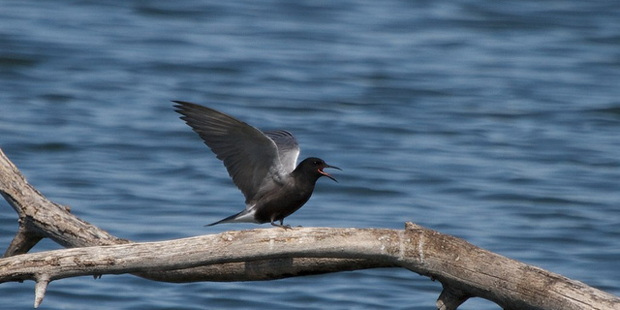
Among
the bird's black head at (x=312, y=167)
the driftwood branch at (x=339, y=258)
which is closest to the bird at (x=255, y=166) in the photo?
the bird's black head at (x=312, y=167)

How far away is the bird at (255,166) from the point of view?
5719 mm

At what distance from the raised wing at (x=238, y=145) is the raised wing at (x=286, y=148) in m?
0.18

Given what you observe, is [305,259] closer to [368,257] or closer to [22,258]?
[368,257]

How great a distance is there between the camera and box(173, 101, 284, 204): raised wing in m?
5.69

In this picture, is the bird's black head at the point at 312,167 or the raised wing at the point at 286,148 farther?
the raised wing at the point at 286,148

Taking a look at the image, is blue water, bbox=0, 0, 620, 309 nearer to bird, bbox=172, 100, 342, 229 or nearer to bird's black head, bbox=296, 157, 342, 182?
bird, bbox=172, 100, 342, 229

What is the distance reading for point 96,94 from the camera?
605 inches

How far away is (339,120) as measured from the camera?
563 inches

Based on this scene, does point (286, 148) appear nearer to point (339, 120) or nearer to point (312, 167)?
point (312, 167)

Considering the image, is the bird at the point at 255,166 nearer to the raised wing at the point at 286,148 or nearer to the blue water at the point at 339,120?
the raised wing at the point at 286,148

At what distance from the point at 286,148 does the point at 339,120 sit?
314 inches

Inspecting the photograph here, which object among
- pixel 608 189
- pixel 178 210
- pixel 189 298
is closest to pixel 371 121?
pixel 608 189

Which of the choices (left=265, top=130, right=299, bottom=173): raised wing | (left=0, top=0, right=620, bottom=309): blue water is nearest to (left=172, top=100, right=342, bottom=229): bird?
(left=265, top=130, right=299, bottom=173): raised wing

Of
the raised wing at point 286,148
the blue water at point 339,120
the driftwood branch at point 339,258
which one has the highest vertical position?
the raised wing at point 286,148
